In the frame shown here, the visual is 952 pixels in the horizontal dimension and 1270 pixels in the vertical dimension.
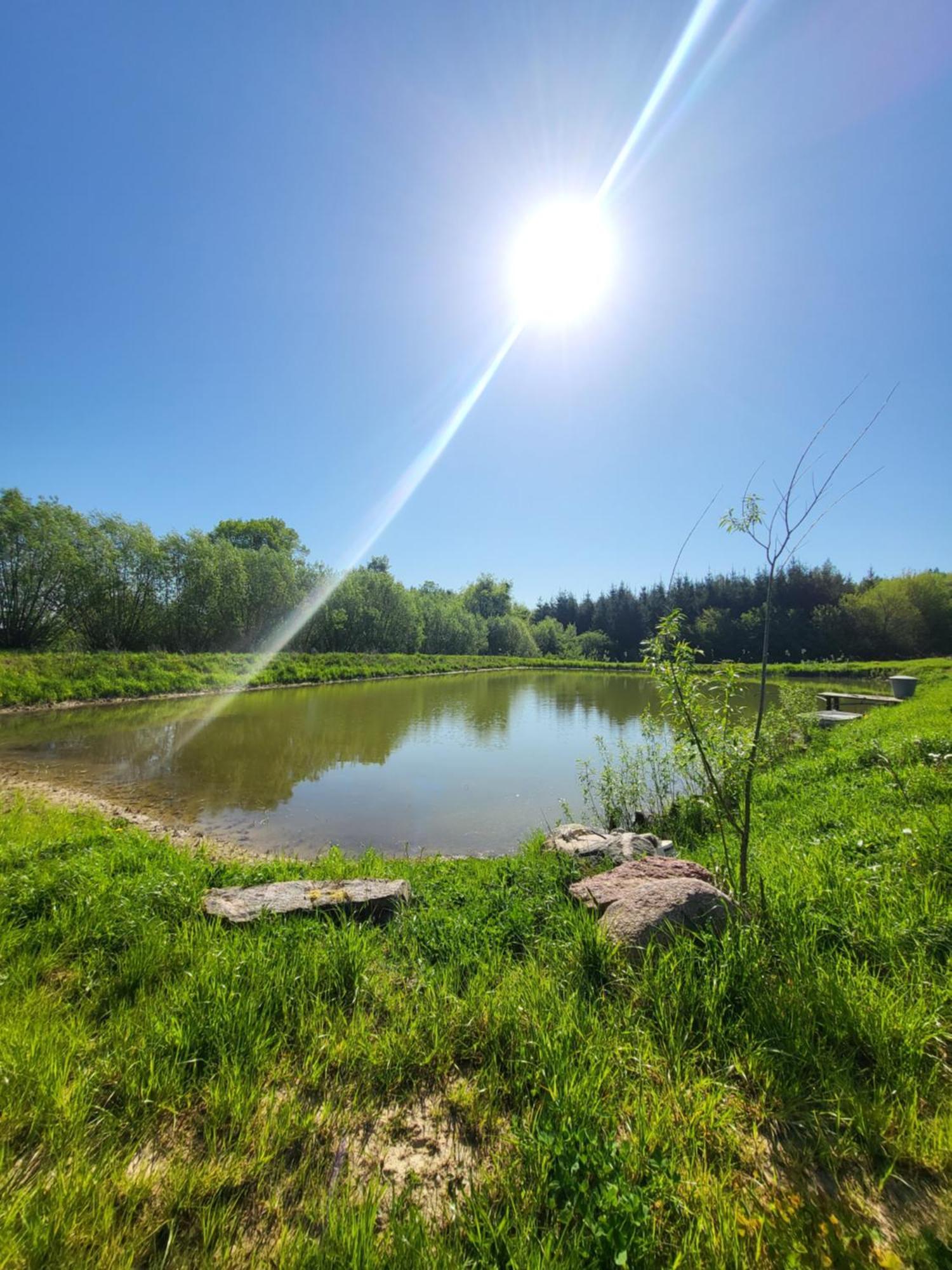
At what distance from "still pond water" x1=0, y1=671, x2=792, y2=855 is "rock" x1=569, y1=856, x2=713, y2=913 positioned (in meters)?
3.41

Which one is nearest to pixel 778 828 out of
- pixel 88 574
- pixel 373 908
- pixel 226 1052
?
pixel 373 908

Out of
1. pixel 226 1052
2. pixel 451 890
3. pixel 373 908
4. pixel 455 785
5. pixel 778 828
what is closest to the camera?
pixel 226 1052

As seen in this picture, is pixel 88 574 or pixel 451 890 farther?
pixel 88 574

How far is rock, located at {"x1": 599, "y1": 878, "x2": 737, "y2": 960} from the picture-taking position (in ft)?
9.94

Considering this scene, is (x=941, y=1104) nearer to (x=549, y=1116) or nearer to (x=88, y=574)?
(x=549, y=1116)

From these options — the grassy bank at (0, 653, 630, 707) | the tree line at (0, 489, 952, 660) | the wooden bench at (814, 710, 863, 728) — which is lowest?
the wooden bench at (814, 710, 863, 728)

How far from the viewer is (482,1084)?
2260 millimetres

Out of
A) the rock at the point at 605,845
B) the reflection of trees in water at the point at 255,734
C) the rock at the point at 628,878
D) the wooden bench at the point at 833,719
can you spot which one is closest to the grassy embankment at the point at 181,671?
the reflection of trees in water at the point at 255,734

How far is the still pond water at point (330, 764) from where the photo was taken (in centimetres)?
820

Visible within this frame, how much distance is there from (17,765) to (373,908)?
Result: 12.1 metres

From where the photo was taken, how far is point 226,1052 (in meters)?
2.28

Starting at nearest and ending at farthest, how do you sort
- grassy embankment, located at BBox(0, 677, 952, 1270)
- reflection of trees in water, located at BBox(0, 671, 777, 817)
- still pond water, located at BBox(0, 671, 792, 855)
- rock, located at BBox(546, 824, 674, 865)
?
1. grassy embankment, located at BBox(0, 677, 952, 1270)
2. rock, located at BBox(546, 824, 674, 865)
3. still pond water, located at BBox(0, 671, 792, 855)
4. reflection of trees in water, located at BBox(0, 671, 777, 817)

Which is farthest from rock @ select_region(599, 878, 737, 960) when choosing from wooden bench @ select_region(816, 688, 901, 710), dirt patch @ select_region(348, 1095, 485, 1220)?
wooden bench @ select_region(816, 688, 901, 710)

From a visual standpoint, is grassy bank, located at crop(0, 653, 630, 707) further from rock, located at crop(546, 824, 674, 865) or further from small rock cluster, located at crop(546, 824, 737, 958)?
small rock cluster, located at crop(546, 824, 737, 958)
